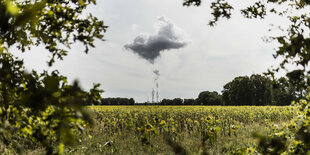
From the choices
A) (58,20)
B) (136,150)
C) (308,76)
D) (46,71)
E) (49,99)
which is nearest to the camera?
(49,99)

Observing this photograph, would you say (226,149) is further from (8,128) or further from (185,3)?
(8,128)

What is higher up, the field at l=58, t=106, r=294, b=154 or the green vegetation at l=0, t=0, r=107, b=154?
the green vegetation at l=0, t=0, r=107, b=154

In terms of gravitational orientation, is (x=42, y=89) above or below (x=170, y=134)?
above

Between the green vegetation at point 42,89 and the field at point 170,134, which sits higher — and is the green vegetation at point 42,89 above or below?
above

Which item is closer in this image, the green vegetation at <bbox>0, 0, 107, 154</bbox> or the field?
the green vegetation at <bbox>0, 0, 107, 154</bbox>

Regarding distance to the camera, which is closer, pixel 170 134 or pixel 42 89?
pixel 42 89

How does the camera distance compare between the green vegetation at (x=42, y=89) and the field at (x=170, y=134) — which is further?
the field at (x=170, y=134)

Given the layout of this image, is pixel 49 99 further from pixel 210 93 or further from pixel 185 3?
pixel 210 93

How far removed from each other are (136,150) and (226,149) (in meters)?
3.09

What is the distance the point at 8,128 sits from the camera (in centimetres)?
181

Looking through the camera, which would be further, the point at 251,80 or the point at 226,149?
the point at 251,80

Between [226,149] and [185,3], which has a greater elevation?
[185,3]

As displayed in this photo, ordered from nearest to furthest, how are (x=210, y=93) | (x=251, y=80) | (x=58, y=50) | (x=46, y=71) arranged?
1. (x=46, y=71)
2. (x=58, y=50)
3. (x=251, y=80)
4. (x=210, y=93)

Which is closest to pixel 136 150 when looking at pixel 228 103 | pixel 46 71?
pixel 46 71
